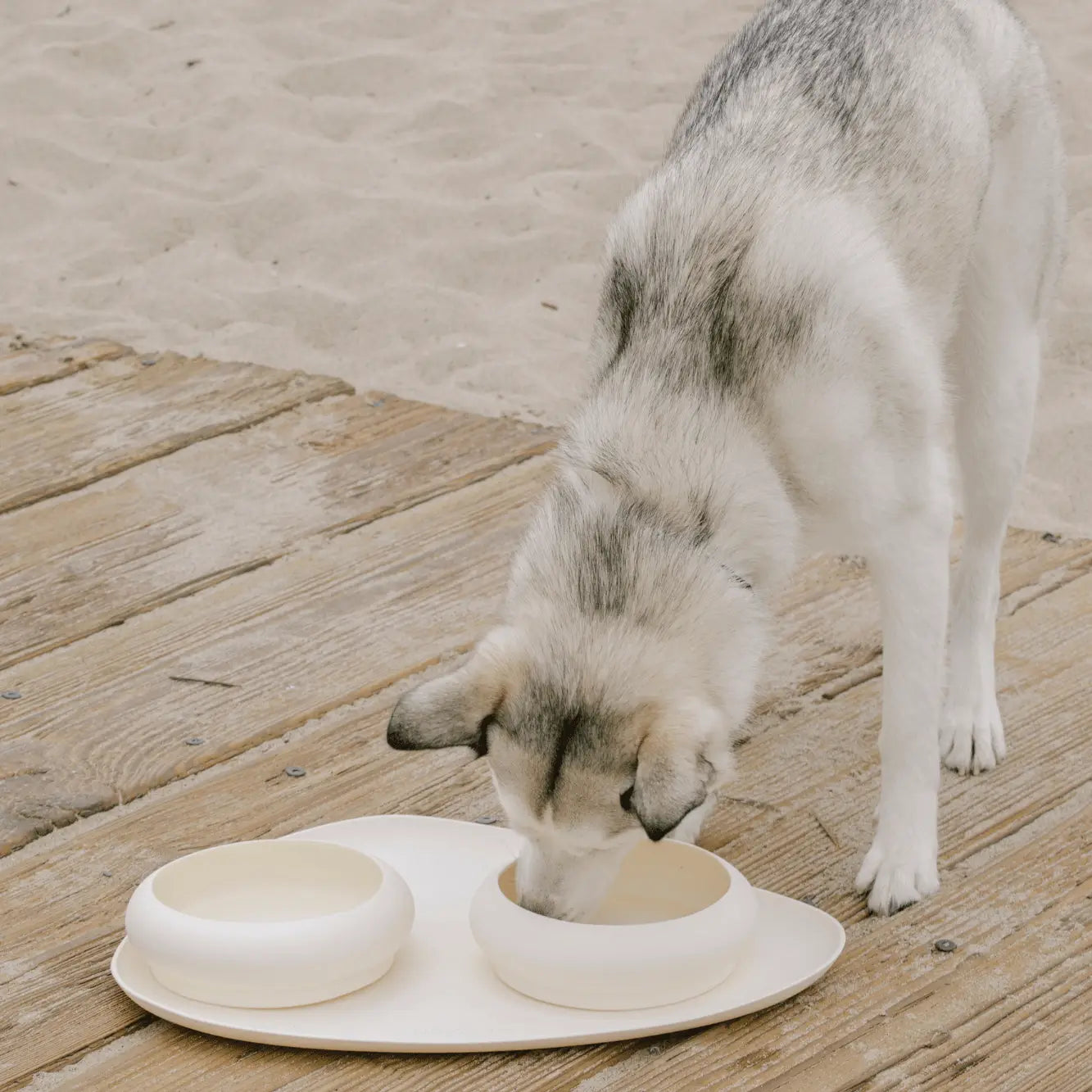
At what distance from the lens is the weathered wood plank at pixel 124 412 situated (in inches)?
192

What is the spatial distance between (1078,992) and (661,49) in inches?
241

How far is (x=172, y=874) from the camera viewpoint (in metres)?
2.91

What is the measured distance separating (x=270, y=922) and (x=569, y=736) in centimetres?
64

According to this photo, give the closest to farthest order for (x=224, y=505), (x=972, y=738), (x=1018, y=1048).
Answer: (x=1018, y=1048) < (x=972, y=738) < (x=224, y=505)

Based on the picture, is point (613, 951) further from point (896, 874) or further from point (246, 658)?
point (246, 658)

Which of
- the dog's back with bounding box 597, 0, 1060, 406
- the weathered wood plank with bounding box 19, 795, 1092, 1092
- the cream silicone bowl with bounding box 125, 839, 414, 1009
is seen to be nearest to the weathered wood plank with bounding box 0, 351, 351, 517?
the dog's back with bounding box 597, 0, 1060, 406

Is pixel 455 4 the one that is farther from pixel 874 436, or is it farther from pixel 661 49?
pixel 874 436

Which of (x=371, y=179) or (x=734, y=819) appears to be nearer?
(x=734, y=819)

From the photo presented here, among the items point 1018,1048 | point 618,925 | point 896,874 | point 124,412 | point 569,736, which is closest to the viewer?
point 569,736

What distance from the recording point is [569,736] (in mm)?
2691

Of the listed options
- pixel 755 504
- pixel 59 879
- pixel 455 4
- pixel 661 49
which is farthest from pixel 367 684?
pixel 455 4

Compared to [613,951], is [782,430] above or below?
above

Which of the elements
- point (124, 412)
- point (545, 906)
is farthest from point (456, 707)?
point (124, 412)

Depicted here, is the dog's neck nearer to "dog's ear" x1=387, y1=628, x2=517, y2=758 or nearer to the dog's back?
the dog's back
